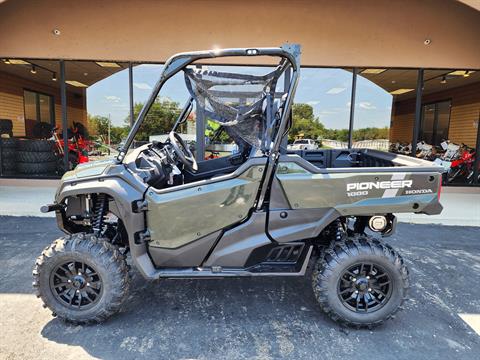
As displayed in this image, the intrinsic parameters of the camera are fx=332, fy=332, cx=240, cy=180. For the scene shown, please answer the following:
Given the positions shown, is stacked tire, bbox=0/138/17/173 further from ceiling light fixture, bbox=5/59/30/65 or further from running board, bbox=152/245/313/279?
running board, bbox=152/245/313/279

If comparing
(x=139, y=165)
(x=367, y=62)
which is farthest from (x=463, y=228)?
(x=139, y=165)

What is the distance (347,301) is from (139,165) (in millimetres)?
2133

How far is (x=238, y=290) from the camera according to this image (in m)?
A: 3.33

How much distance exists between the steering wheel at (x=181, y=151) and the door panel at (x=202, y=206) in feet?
2.06

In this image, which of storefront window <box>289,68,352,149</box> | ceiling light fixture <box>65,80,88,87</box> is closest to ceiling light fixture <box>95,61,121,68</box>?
ceiling light fixture <box>65,80,88,87</box>

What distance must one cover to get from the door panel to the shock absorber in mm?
440

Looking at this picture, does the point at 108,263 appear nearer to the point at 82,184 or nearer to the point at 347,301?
the point at 82,184

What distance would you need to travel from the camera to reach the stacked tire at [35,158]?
809cm

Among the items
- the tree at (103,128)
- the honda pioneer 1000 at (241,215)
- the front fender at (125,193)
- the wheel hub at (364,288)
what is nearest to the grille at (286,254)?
the honda pioneer 1000 at (241,215)

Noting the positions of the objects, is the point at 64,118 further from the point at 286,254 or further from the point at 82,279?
the point at 286,254

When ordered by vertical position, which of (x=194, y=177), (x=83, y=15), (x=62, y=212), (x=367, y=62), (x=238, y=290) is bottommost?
(x=238, y=290)

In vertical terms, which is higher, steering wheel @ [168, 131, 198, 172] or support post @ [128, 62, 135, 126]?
support post @ [128, 62, 135, 126]

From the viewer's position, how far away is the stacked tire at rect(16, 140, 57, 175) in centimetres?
809

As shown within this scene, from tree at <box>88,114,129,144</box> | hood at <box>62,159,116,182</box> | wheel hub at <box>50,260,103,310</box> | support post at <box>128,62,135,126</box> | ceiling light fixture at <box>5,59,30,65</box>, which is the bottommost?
wheel hub at <box>50,260,103,310</box>
